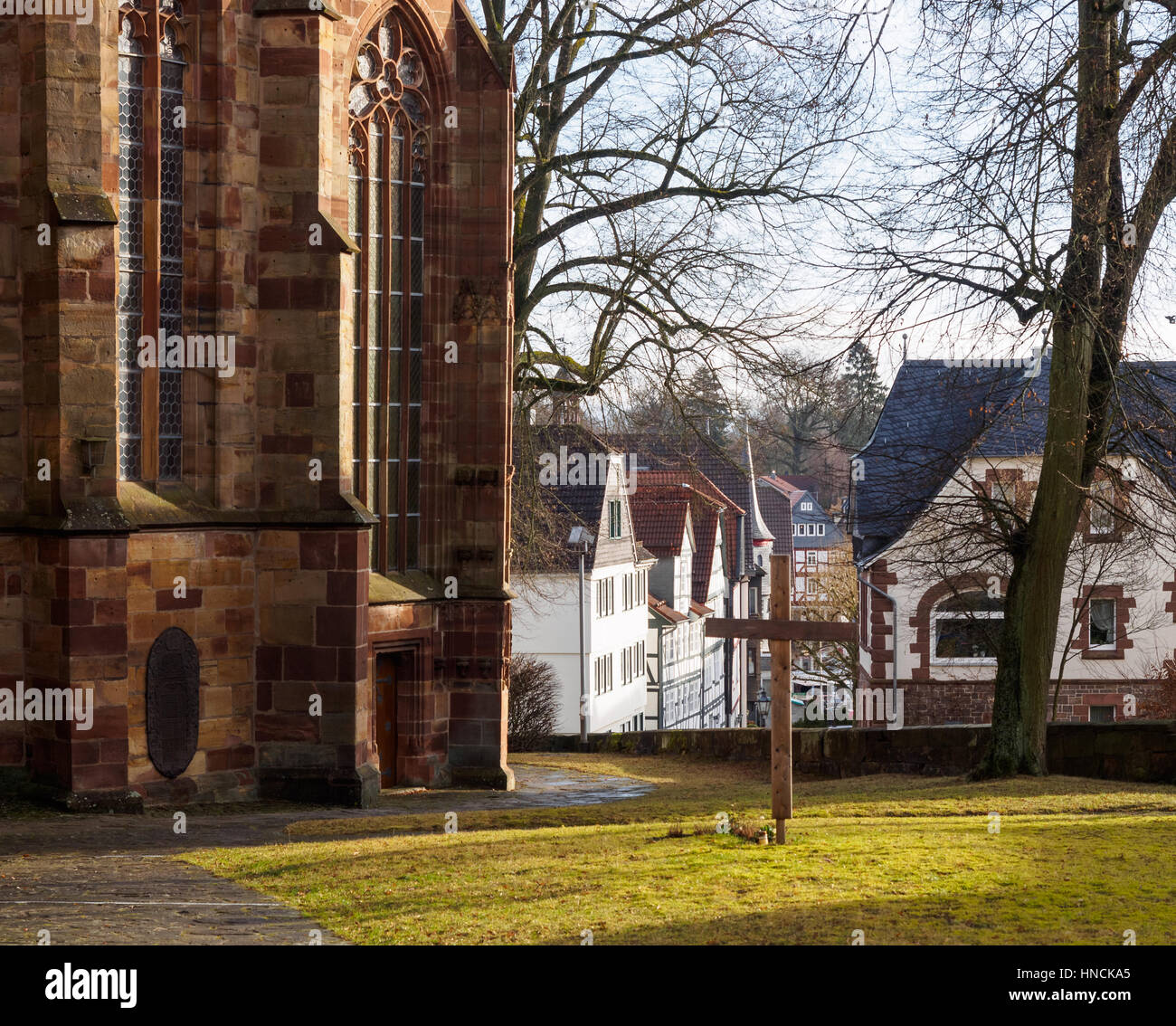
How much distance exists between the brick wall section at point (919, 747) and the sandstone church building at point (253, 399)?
247 inches

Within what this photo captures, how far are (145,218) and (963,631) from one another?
23.9m

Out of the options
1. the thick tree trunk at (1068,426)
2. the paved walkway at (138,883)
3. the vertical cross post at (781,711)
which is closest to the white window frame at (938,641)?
the thick tree trunk at (1068,426)

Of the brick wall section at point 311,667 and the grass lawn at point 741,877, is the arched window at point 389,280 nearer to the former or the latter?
the brick wall section at point 311,667

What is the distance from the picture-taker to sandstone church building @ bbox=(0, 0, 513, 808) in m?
13.8

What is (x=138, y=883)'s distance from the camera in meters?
9.70

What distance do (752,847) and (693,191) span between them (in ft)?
47.9

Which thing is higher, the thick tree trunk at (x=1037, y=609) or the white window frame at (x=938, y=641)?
the thick tree trunk at (x=1037, y=609)

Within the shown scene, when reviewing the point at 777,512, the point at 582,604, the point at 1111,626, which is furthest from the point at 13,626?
the point at 777,512

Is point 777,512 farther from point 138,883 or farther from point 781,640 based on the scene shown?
point 138,883

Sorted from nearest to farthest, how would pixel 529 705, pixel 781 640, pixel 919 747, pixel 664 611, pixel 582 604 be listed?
pixel 781 640
pixel 919 747
pixel 529 705
pixel 582 604
pixel 664 611

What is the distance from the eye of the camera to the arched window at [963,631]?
1282 inches

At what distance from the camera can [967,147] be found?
1470 centimetres

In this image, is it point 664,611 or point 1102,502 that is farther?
point 664,611

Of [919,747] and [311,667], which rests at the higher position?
[311,667]
